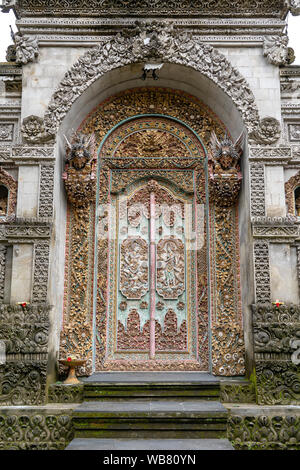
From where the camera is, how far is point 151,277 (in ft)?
25.7

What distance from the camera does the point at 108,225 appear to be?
8.01 metres

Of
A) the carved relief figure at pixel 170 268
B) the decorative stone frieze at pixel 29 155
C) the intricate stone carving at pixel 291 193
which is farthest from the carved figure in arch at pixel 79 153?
the intricate stone carving at pixel 291 193

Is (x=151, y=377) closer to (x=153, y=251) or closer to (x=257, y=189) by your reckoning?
(x=153, y=251)

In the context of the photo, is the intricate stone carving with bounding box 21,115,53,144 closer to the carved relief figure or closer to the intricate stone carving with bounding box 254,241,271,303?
the carved relief figure

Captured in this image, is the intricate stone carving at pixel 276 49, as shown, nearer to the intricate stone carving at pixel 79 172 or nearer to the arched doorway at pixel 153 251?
the arched doorway at pixel 153 251

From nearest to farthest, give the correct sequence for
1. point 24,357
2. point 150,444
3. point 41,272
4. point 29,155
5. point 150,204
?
point 150,444, point 24,357, point 41,272, point 29,155, point 150,204

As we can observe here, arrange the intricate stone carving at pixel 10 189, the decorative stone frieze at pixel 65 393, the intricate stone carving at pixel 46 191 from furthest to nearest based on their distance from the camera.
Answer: the intricate stone carving at pixel 10 189 < the intricate stone carving at pixel 46 191 < the decorative stone frieze at pixel 65 393

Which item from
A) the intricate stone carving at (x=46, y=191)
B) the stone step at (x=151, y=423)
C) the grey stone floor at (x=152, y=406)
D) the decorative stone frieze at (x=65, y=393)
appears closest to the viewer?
the stone step at (x=151, y=423)

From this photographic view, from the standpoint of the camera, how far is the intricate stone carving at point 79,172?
7.63 metres

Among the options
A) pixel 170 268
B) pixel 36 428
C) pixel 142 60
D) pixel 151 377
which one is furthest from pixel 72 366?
pixel 142 60

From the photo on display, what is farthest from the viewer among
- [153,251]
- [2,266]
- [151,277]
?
[153,251]

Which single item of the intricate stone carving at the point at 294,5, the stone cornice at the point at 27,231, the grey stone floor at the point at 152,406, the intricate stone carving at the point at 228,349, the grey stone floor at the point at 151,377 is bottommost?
the grey stone floor at the point at 152,406

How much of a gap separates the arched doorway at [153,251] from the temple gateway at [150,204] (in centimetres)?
3

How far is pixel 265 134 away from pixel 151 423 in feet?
15.7
